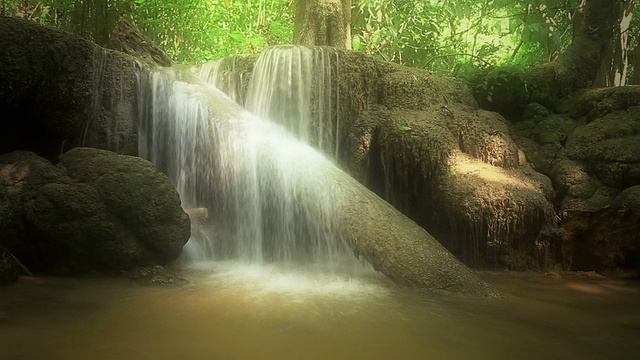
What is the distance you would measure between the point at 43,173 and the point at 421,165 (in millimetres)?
3917

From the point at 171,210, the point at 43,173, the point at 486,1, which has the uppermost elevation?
the point at 486,1

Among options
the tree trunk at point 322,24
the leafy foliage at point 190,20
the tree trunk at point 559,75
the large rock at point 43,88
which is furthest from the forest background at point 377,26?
the large rock at point 43,88

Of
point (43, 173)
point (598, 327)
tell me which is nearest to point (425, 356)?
point (598, 327)

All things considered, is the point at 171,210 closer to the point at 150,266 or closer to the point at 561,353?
the point at 150,266

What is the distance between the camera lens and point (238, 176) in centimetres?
447

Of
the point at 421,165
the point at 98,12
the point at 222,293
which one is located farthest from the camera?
the point at 98,12

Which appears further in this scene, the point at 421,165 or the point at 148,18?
the point at 148,18

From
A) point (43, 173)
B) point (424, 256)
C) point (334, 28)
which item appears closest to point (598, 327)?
point (424, 256)

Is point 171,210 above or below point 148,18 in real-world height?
below

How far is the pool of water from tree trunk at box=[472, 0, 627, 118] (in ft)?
11.5

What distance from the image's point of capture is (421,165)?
5.22 meters

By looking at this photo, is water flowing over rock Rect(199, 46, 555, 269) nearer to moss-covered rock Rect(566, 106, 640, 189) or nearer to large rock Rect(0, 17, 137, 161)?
moss-covered rock Rect(566, 106, 640, 189)

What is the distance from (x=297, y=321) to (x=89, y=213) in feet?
7.00

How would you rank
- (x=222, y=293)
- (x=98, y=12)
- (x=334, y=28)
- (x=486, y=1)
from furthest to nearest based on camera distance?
(x=486, y=1), (x=334, y=28), (x=98, y=12), (x=222, y=293)
